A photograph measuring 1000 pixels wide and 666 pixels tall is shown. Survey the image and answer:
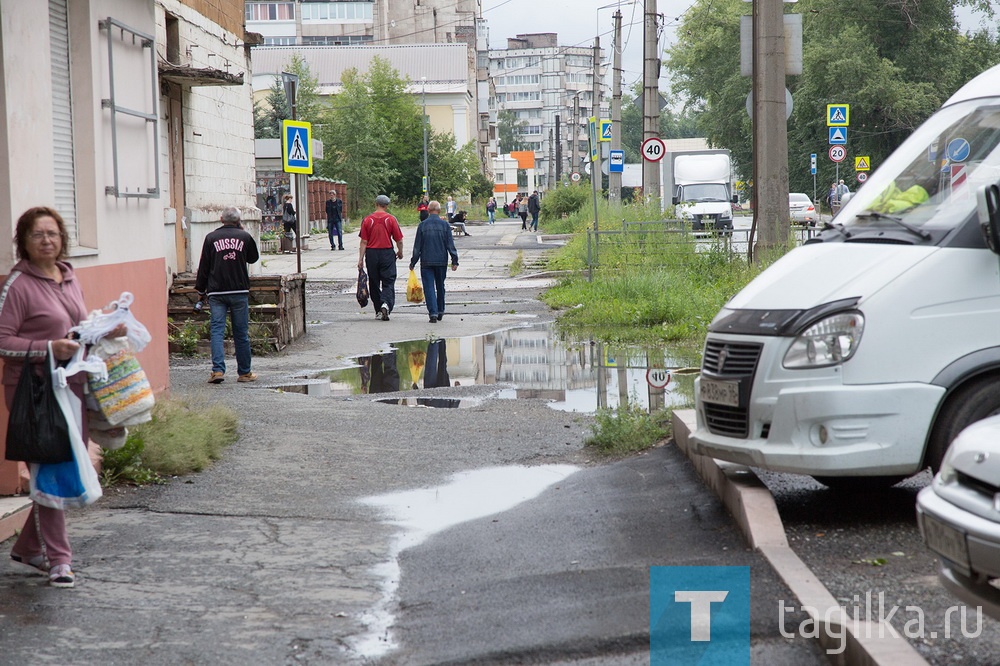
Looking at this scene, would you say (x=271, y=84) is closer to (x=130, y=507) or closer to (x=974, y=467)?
(x=130, y=507)

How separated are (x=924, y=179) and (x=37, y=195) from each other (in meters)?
5.30

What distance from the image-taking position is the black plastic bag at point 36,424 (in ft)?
18.5

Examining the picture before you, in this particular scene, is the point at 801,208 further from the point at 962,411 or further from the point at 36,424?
the point at 36,424

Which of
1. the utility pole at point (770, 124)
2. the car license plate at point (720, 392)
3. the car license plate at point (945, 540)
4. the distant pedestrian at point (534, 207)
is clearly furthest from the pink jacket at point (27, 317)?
the distant pedestrian at point (534, 207)

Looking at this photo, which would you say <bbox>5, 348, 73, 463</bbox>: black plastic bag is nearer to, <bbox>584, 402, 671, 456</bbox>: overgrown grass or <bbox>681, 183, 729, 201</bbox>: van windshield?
<bbox>584, 402, 671, 456</bbox>: overgrown grass

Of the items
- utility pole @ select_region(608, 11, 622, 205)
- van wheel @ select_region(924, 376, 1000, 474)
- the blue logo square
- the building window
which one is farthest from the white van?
the building window

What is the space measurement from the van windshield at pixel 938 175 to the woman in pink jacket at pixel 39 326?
4139mm

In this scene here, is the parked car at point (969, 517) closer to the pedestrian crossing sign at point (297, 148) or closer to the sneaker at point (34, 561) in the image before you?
the sneaker at point (34, 561)

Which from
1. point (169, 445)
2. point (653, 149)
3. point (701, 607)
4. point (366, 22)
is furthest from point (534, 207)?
point (366, 22)

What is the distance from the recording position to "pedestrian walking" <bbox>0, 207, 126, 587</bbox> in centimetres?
572

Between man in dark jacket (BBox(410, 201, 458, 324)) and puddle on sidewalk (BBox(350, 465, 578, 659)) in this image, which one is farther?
man in dark jacket (BBox(410, 201, 458, 324))

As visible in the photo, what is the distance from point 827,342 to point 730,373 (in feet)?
1.92

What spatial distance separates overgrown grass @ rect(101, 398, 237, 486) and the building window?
11350cm

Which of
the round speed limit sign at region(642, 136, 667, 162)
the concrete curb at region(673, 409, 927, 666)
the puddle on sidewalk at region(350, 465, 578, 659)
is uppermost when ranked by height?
the round speed limit sign at region(642, 136, 667, 162)
